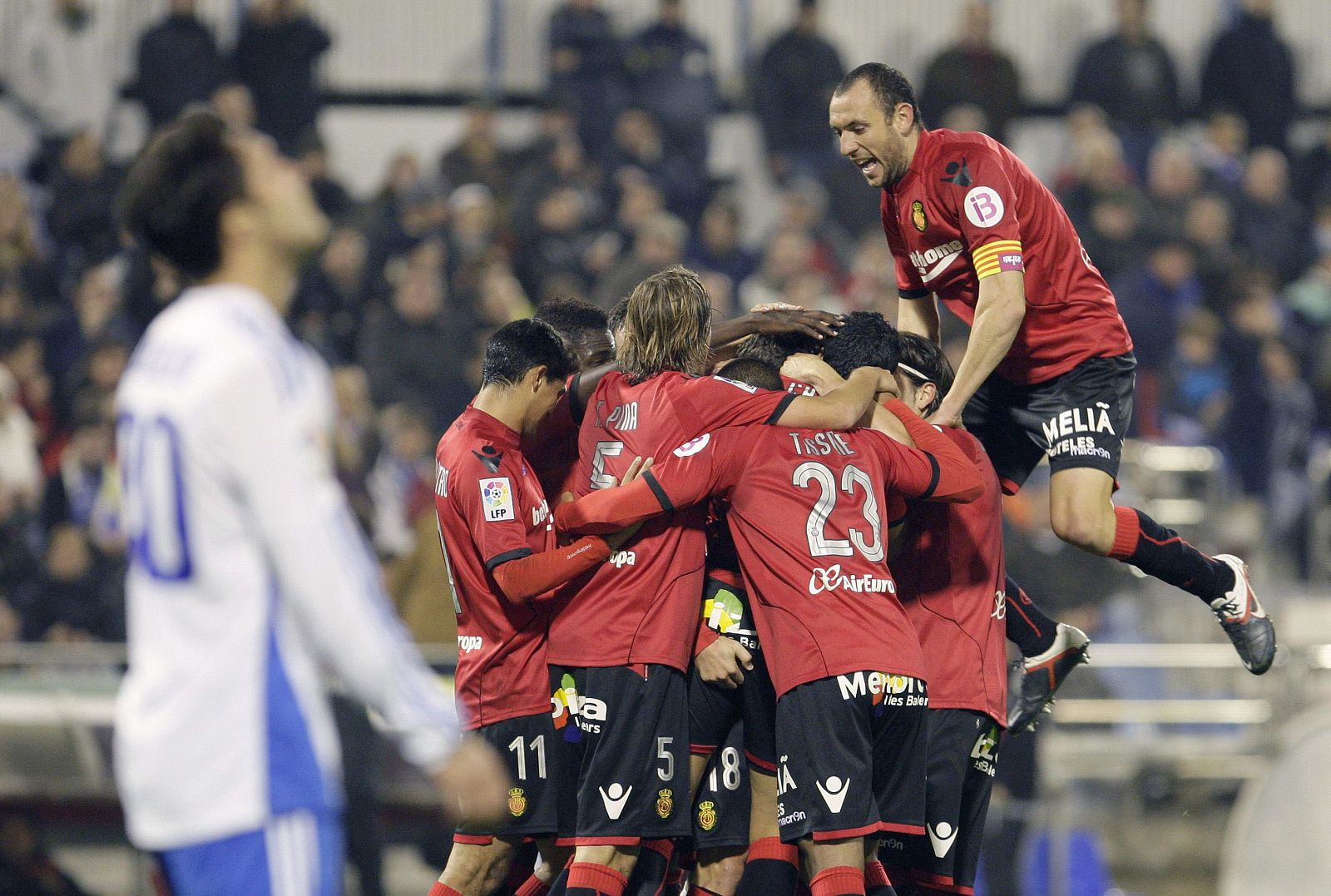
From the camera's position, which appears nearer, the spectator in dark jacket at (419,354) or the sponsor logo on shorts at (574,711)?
the sponsor logo on shorts at (574,711)

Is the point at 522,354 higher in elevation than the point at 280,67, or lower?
lower

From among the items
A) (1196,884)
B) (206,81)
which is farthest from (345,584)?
(206,81)

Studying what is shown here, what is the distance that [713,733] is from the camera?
6098 mm

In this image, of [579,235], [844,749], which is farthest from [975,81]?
[844,749]

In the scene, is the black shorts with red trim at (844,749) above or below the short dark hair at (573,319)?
below

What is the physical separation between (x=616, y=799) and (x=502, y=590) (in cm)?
79

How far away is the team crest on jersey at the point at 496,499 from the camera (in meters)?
6.04

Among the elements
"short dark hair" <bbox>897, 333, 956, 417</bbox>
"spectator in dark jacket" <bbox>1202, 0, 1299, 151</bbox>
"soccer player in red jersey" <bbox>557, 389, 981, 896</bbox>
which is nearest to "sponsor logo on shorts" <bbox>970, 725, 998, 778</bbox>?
"soccer player in red jersey" <bbox>557, 389, 981, 896</bbox>

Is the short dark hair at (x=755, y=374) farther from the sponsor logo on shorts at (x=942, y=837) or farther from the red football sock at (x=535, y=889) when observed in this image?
the red football sock at (x=535, y=889)

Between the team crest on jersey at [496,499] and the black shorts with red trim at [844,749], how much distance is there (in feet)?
3.65

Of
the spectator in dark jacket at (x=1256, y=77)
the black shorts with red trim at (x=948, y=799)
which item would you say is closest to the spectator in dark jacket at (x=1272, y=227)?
the spectator in dark jacket at (x=1256, y=77)

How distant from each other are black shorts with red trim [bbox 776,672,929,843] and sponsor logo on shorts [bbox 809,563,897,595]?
0.88ft

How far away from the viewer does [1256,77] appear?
16.5m

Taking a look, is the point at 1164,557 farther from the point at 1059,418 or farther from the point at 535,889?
the point at 535,889
